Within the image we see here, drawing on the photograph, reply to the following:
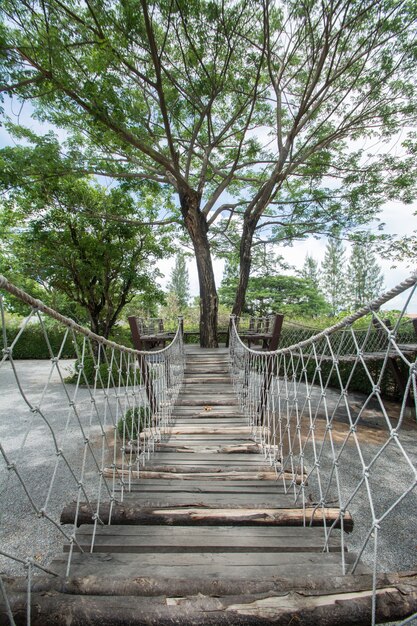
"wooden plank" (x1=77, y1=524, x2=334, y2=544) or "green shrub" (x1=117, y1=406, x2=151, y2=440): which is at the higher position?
"wooden plank" (x1=77, y1=524, x2=334, y2=544)

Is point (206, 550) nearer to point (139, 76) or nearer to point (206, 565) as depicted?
point (206, 565)

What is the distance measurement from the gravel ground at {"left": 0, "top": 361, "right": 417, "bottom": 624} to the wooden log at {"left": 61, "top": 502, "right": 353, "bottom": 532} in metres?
0.12

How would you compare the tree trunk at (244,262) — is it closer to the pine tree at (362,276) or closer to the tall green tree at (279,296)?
the tall green tree at (279,296)

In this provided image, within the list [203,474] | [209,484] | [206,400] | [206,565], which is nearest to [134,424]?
[206,400]

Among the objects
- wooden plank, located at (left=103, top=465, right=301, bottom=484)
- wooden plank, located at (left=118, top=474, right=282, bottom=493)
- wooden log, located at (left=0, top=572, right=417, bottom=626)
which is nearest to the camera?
wooden log, located at (left=0, top=572, right=417, bottom=626)

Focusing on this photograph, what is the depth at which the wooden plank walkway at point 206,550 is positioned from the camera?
2.14 feet

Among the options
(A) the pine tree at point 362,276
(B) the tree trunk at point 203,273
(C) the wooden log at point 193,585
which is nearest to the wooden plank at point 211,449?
(C) the wooden log at point 193,585

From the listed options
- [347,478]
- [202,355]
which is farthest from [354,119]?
[347,478]

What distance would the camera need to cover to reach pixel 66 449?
12.2 ft

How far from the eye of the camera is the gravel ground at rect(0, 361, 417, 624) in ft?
6.72

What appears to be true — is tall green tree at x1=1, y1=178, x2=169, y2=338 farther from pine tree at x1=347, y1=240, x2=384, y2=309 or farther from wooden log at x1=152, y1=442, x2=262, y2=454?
pine tree at x1=347, y1=240, x2=384, y2=309

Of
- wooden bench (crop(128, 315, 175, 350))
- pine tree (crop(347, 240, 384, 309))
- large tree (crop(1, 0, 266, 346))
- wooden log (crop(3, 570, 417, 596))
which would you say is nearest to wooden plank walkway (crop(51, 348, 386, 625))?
wooden log (crop(3, 570, 417, 596))

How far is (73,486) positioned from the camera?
2.87 meters

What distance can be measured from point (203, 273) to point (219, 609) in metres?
5.60
